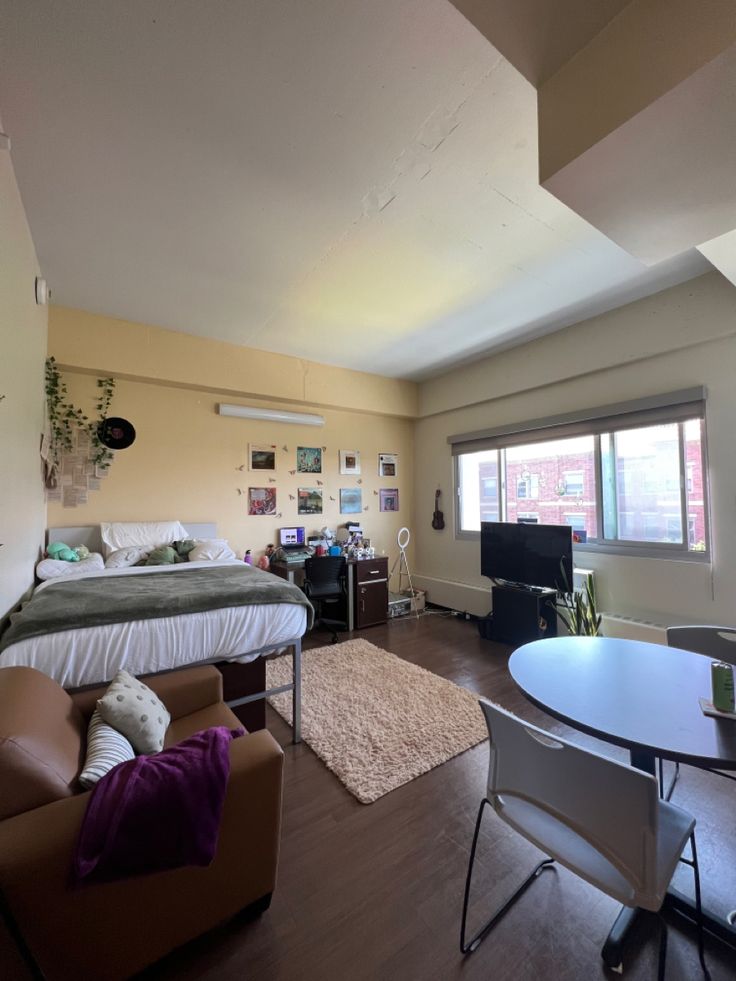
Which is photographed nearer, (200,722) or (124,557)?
(200,722)

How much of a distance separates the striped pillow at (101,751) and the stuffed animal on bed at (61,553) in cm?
209

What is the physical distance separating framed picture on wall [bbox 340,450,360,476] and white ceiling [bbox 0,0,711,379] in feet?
6.45

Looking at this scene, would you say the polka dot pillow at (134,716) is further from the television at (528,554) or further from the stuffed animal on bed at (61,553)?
the television at (528,554)

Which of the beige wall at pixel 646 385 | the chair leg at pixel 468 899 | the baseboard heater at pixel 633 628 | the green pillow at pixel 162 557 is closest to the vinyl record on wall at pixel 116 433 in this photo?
the green pillow at pixel 162 557

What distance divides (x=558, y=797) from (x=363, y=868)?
3.02 ft

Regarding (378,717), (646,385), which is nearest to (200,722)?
(378,717)

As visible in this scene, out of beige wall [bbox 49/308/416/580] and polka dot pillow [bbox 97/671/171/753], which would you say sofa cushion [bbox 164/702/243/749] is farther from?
beige wall [bbox 49/308/416/580]

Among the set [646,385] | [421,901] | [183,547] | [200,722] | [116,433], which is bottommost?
[421,901]

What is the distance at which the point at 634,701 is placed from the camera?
1.25 m

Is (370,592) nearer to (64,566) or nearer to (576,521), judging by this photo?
(576,521)

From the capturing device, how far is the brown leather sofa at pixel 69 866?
36.2 inches

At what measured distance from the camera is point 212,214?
2131 mm

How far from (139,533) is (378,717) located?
259 cm

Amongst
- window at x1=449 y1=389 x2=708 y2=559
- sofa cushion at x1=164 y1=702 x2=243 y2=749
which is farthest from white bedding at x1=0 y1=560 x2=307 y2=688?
window at x1=449 y1=389 x2=708 y2=559
